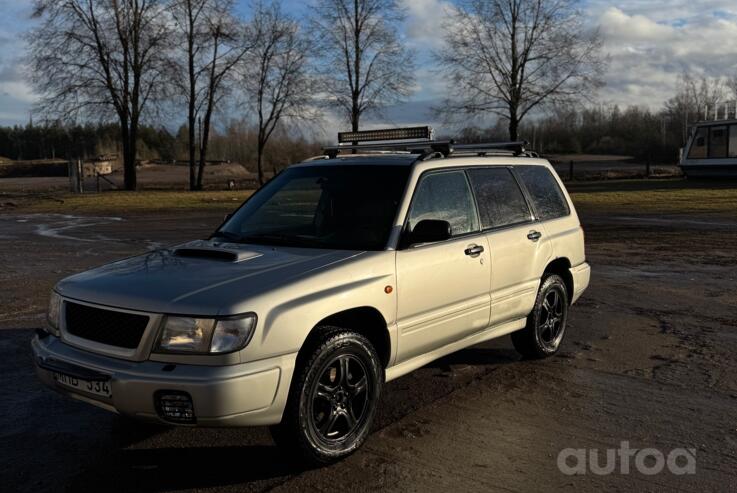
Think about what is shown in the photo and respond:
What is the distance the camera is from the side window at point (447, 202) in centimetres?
483

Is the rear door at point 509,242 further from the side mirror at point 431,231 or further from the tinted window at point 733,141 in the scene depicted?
the tinted window at point 733,141

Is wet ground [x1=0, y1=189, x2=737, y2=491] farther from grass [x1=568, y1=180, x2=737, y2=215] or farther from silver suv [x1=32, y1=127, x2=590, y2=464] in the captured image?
grass [x1=568, y1=180, x2=737, y2=215]

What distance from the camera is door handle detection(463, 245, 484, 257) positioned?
4980 mm

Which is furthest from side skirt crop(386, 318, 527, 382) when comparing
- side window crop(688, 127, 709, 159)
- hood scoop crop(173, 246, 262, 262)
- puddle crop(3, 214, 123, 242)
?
side window crop(688, 127, 709, 159)

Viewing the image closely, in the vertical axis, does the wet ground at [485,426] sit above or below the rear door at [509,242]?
below

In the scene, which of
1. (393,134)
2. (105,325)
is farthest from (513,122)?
(105,325)

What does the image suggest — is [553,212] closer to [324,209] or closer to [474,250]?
[474,250]

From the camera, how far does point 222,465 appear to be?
3.96 meters

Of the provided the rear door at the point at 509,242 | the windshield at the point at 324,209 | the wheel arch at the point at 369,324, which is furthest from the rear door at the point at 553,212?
the wheel arch at the point at 369,324

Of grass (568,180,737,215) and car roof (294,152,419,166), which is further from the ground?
car roof (294,152,419,166)

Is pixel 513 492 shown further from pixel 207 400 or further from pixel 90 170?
pixel 90 170

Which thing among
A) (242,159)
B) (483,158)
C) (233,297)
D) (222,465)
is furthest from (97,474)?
(242,159)

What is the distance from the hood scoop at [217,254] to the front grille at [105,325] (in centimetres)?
73

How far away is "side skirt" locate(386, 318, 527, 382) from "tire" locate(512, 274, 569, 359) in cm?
13
